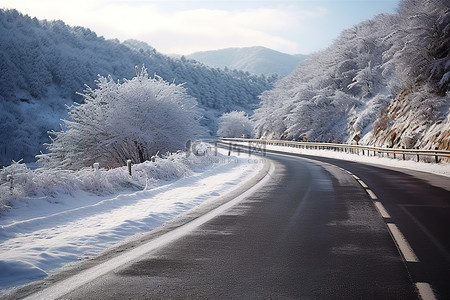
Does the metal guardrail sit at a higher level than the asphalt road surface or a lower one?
higher

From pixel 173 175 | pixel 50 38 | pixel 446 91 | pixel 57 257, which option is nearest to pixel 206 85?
pixel 50 38

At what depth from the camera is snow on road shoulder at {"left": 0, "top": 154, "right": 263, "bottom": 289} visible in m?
5.10

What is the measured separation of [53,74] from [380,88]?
3897 inches

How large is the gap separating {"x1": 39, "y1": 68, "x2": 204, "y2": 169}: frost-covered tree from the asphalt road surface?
48.2 ft

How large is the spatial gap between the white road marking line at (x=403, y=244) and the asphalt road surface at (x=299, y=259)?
13mm

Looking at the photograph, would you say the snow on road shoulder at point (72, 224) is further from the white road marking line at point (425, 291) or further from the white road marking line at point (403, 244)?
the white road marking line at point (403, 244)

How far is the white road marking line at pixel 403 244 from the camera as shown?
16.6 ft

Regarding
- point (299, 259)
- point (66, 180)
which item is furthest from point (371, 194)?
point (66, 180)

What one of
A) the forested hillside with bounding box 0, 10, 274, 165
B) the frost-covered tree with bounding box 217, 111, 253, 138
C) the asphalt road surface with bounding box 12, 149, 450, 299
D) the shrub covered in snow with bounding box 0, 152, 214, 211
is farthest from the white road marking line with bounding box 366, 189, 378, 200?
the frost-covered tree with bounding box 217, 111, 253, 138

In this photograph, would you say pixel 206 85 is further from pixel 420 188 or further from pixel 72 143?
pixel 420 188

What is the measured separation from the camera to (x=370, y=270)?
457 cm

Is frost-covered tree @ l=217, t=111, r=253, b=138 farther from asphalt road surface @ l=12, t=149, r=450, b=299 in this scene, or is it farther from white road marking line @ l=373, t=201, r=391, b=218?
asphalt road surface @ l=12, t=149, r=450, b=299

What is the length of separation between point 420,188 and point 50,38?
13993 cm

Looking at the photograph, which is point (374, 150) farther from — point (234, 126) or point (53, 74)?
point (53, 74)
